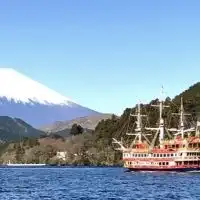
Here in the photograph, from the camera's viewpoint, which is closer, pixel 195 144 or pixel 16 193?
pixel 16 193

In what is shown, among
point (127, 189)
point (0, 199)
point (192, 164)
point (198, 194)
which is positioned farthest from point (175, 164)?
point (0, 199)

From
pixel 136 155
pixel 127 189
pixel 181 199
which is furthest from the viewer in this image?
pixel 136 155

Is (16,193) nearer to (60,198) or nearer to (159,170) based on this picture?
(60,198)

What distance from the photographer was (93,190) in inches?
4616

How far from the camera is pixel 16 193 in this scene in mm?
109438

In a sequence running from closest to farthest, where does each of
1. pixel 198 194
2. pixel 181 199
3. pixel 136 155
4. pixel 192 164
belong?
1. pixel 181 199
2. pixel 198 194
3. pixel 192 164
4. pixel 136 155

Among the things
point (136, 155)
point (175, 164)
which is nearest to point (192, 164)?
point (175, 164)

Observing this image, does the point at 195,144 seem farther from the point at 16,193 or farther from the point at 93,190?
the point at 16,193

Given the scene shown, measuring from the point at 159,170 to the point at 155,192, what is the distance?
81519mm

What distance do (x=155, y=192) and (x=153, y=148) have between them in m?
84.5

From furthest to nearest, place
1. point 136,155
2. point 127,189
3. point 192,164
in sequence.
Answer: point 136,155 < point 192,164 < point 127,189

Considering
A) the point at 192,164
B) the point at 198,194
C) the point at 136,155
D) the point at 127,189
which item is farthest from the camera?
the point at 136,155

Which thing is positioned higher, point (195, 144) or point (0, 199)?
point (195, 144)

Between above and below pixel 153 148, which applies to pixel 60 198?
below
